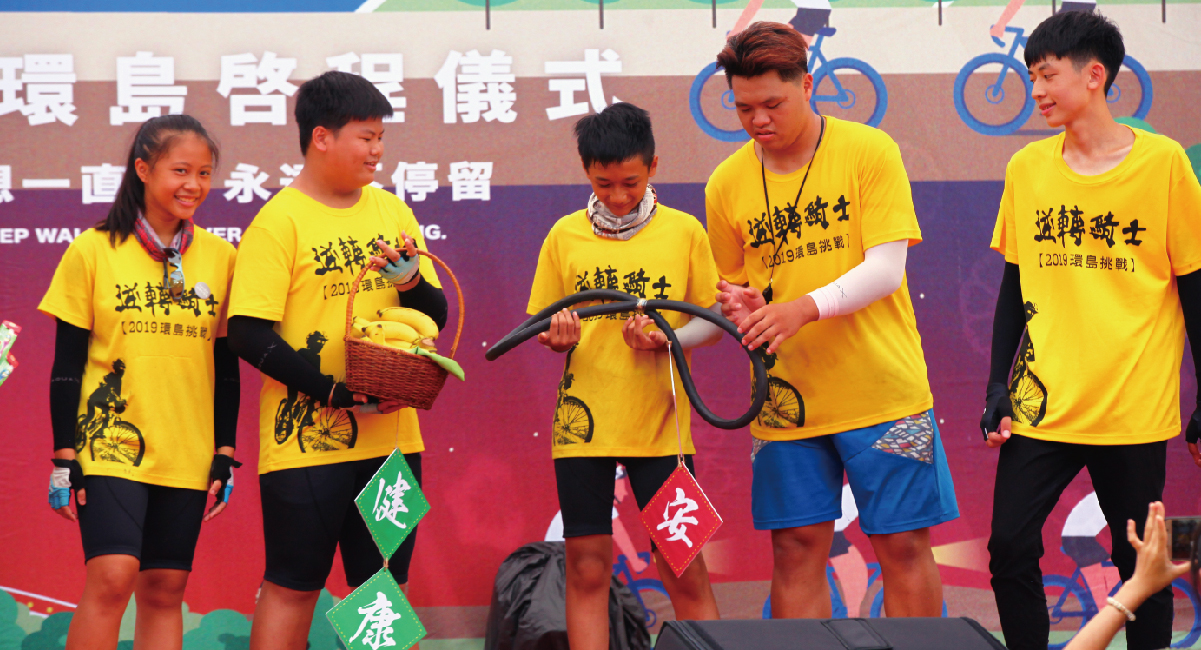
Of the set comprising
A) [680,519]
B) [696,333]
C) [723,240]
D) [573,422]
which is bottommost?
[680,519]

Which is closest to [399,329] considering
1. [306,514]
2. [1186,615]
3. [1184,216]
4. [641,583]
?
[306,514]

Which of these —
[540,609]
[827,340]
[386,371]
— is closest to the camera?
[386,371]

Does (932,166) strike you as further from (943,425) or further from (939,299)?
(943,425)

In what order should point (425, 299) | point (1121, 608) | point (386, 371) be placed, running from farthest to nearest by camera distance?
point (425, 299)
point (386, 371)
point (1121, 608)

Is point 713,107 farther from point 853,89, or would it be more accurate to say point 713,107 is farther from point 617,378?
point 617,378

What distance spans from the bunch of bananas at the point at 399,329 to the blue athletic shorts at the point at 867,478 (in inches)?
35.5

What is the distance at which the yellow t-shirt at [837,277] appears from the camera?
2562 mm

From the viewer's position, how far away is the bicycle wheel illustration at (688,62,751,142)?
3.67 metres

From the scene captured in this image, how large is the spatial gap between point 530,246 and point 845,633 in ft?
6.88

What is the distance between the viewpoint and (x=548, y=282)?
2883 millimetres

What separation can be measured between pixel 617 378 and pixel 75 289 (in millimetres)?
1366

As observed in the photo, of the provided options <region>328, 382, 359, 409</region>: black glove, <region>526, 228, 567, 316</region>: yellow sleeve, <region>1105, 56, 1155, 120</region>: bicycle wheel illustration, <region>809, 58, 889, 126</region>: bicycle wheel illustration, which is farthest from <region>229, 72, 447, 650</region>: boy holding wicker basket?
<region>1105, 56, 1155, 120</region>: bicycle wheel illustration

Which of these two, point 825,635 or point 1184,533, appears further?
point 825,635

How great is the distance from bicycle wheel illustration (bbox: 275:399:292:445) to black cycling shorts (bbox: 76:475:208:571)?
0.98 ft
